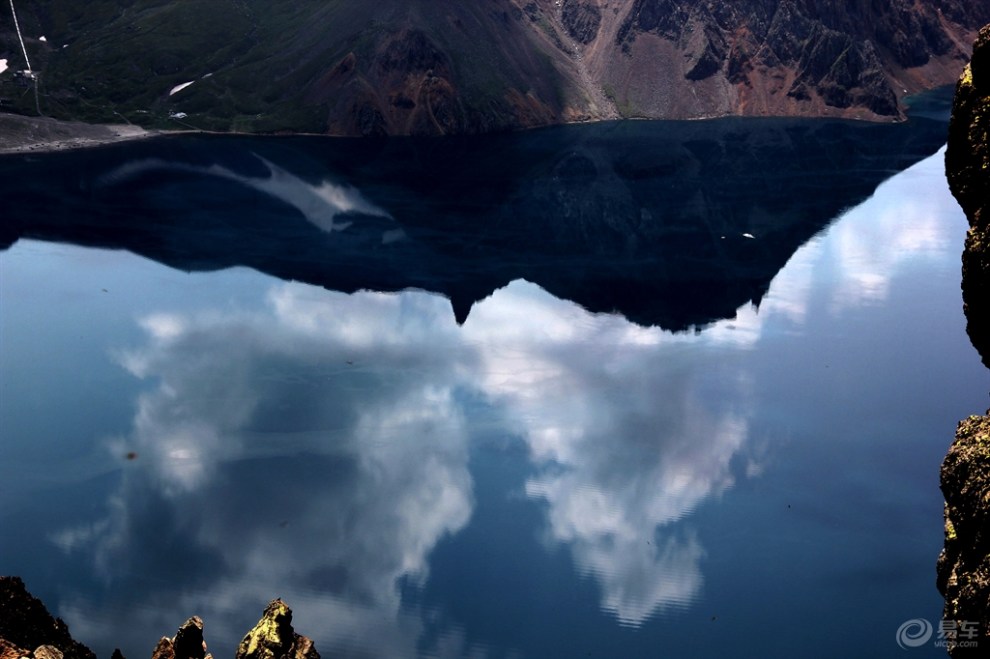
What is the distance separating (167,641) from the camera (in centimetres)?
3195

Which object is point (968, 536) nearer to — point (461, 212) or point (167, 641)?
point (167, 641)

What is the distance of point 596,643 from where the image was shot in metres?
56.4

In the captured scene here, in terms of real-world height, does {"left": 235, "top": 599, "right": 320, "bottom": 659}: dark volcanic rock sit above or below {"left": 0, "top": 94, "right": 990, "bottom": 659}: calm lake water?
A: below

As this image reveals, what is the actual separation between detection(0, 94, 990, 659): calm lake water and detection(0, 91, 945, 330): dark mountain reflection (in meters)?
0.95

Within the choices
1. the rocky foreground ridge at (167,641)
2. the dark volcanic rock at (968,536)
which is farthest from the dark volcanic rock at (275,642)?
the dark volcanic rock at (968,536)

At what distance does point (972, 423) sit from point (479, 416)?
63732 mm

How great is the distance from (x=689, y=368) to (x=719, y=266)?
37.2 m

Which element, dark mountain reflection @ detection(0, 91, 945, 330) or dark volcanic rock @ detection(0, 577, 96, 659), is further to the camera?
dark mountain reflection @ detection(0, 91, 945, 330)

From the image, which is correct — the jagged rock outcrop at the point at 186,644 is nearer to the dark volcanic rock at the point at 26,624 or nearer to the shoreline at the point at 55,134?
the dark volcanic rock at the point at 26,624

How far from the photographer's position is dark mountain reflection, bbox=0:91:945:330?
12338 centimetres

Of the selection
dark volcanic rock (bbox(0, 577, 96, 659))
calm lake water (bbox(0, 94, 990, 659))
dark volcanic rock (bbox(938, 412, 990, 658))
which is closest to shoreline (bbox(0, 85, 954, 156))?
calm lake water (bbox(0, 94, 990, 659))

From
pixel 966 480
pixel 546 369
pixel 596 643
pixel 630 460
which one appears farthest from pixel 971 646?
pixel 546 369

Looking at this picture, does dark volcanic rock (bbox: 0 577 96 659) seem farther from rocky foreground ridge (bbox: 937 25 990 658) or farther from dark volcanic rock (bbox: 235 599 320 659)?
rocky foreground ridge (bbox: 937 25 990 658)

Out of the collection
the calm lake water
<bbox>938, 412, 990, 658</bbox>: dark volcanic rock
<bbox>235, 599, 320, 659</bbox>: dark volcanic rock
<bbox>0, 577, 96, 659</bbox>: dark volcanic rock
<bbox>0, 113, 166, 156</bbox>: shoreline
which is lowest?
<bbox>938, 412, 990, 658</bbox>: dark volcanic rock
